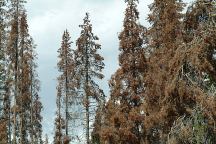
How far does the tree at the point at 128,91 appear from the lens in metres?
30.4

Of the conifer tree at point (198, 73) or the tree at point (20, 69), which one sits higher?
the tree at point (20, 69)

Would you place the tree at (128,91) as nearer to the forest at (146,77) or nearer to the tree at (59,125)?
the forest at (146,77)

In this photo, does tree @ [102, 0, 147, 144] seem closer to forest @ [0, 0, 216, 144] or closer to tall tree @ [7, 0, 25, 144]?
forest @ [0, 0, 216, 144]

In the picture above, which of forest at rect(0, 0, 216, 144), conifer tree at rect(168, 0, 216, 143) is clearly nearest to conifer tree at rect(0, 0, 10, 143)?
forest at rect(0, 0, 216, 144)

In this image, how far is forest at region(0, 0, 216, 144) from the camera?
1686 centimetres

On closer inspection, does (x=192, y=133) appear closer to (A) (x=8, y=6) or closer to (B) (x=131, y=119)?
(B) (x=131, y=119)

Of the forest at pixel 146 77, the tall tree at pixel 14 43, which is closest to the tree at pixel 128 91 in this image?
the forest at pixel 146 77

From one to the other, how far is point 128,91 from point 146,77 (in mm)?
1756

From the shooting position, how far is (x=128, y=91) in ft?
103

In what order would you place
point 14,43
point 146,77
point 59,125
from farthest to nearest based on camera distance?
point 59,125, point 14,43, point 146,77

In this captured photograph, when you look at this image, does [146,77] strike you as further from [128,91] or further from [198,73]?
[198,73]

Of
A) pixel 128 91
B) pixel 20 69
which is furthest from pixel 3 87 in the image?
pixel 128 91

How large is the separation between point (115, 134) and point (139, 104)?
2310 mm

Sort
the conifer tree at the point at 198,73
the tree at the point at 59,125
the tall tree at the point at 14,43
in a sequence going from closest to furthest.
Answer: the conifer tree at the point at 198,73
the tall tree at the point at 14,43
the tree at the point at 59,125
